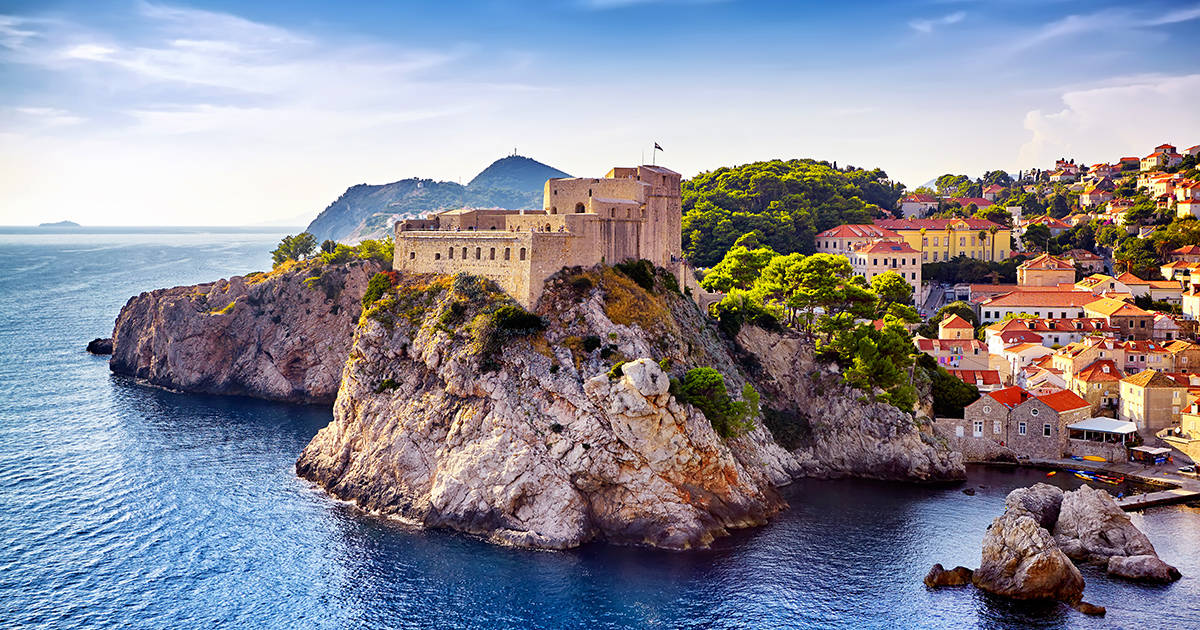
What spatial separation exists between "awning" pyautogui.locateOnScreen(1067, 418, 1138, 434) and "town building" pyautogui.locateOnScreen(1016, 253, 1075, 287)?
37.9 m

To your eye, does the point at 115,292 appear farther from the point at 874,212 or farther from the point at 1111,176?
the point at 1111,176

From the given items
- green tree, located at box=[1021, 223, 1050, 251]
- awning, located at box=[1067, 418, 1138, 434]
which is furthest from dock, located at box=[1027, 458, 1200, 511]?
green tree, located at box=[1021, 223, 1050, 251]

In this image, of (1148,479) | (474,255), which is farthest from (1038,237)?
(474,255)

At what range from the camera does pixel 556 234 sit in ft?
188

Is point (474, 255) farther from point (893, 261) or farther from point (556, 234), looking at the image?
point (893, 261)

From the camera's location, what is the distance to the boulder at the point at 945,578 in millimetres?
42812

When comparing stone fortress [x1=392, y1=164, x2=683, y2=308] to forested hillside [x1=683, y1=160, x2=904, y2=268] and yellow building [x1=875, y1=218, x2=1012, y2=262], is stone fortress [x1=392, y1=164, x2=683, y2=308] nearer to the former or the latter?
forested hillside [x1=683, y1=160, x2=904, y2=268]

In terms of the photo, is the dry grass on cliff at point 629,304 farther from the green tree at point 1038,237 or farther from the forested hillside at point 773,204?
the green tree at point 1038,237

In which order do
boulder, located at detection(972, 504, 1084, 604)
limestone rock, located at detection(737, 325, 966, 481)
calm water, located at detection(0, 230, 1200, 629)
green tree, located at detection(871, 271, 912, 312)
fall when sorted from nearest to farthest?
calm water, located at detection(0, 230, 1200, 629)
boulder, located at detection(972, 504, 1084, 604)
limestone rock, located at detection(737, 325, 966, 481)
green tree, located at detection(871, 271, 912, 312)

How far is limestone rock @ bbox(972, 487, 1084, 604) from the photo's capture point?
41344mm

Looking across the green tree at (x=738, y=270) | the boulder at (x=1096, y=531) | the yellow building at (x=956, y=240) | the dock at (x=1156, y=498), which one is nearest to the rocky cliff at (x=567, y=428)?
the dock at (x=1156, y=498)

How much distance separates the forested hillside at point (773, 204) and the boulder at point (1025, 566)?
187ft

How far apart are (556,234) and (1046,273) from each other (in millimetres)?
65447

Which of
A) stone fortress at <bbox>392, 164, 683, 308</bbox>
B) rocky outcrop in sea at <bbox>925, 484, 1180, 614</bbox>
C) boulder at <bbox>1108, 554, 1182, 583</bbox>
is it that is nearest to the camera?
rocky outcrop in sea at <bbox>925, 484, 1180, 614</bbox>
